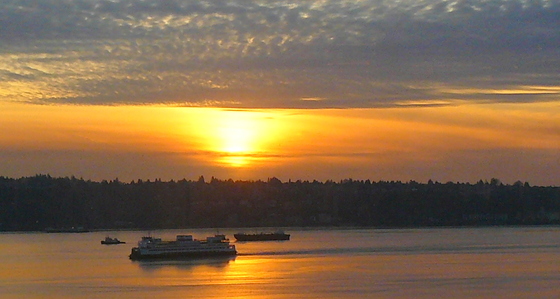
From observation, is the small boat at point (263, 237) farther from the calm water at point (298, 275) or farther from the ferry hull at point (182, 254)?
the ferry hull at point (182, 254)

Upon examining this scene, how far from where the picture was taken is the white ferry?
8106 cm

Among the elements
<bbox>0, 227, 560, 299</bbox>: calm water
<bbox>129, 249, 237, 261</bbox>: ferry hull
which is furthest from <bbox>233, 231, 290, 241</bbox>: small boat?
<bbox>129, 249, 237, 261</bbox>: ferry hull

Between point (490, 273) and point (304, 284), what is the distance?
44.6 ft

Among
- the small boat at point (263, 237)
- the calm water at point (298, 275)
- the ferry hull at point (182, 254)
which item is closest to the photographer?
the calm water at point (298, 275)

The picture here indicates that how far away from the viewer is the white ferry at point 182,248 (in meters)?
81.1

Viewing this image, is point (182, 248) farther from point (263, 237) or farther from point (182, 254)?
point (263, 237)

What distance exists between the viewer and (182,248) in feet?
273

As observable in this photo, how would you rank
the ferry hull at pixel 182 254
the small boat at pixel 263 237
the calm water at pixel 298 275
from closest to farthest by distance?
the calm water at pixel 298 275, the ferry hull at pixel 182 254, the small boat at pixel 263 237

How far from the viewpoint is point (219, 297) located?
4691 cm

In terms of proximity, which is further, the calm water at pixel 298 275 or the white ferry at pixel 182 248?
the white ferry at pixel 182 248

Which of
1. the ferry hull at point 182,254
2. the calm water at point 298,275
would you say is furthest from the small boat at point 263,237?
the ferry hull at point 182,254

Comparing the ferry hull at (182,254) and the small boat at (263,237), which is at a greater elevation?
the small boat at (263,237)

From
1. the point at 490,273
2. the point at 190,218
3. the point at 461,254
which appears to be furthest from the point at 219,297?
the point at 190,218

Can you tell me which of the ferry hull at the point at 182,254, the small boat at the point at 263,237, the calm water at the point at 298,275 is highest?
the small boat at the point at 263,237
